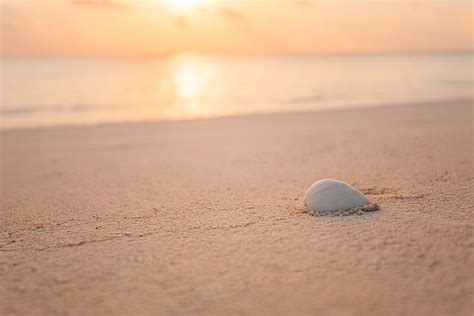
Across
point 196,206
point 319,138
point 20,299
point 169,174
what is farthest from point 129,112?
point 20,299

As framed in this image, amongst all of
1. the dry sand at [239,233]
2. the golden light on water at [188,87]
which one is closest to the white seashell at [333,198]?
the dry sand at [239,233]

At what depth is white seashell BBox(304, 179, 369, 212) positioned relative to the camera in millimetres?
3551

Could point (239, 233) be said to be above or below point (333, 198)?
below

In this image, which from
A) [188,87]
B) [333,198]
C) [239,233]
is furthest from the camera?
[188,87]

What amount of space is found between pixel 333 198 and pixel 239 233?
78 cm

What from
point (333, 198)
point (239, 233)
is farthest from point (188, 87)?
point (239, 233)

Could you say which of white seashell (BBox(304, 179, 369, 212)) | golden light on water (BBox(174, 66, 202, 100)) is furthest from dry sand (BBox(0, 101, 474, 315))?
golden light on water (BBox(174, 66, 202, 100))

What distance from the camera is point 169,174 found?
551cm

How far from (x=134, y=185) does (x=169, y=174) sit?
56 cm

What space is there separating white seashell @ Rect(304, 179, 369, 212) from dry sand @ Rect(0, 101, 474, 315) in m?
0.12

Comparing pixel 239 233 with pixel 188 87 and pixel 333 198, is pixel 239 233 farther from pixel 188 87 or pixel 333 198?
pixel 188 87

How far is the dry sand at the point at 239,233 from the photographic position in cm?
252

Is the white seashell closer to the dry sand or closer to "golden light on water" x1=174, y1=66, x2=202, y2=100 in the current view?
the dry sand

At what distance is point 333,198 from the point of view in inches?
140
